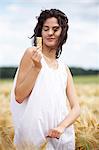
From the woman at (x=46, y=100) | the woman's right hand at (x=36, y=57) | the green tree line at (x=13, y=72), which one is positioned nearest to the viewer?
the woman's right hand at (x=36, y=57)

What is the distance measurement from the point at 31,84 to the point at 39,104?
86 millimetres

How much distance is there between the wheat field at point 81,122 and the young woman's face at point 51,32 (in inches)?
13.2

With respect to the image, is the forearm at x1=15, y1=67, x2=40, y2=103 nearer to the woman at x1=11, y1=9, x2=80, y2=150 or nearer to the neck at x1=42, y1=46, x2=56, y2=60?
the woman at x1=11, y1=9, x2=80, y2=150

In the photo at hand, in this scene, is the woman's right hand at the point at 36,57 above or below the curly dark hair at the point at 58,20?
below

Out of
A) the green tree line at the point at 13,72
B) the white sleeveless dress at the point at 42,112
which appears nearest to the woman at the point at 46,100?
the white sleeveless dress at the point at 42,112

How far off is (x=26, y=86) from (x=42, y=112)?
4.8 inches

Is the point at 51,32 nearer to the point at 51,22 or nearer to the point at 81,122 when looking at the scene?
the point at 51,22

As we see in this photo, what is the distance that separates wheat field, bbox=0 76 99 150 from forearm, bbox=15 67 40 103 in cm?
15

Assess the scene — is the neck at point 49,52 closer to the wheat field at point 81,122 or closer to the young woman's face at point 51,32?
the young woman's face at point 51,32

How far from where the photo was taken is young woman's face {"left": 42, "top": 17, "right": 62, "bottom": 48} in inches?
66.2

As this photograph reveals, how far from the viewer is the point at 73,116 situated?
5.60 ft

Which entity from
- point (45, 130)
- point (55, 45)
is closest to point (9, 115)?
point (45, 130)

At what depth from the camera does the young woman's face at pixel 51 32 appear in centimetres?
168

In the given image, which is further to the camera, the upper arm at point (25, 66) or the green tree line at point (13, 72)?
the green tree line at point (13, 72)
